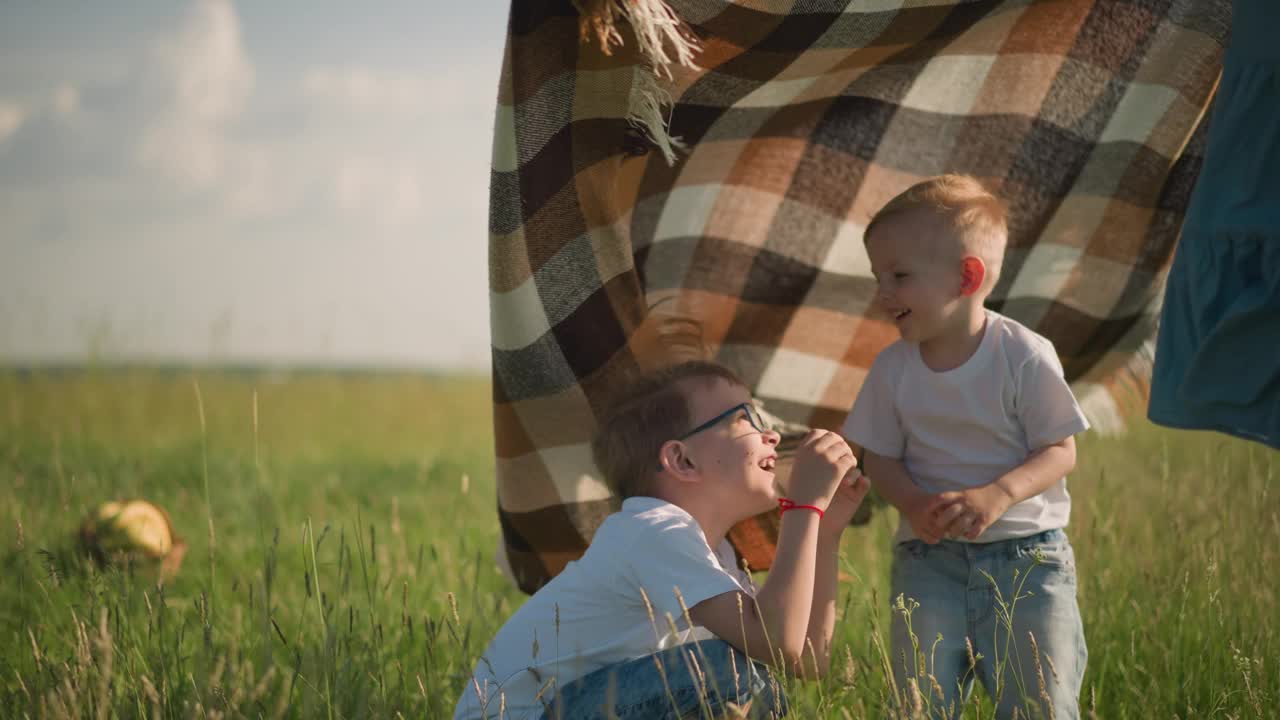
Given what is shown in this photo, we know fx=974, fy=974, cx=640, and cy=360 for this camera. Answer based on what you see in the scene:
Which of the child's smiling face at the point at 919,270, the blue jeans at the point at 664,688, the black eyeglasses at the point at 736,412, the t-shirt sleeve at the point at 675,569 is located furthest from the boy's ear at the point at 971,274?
the blue jeans at the point at 664,688

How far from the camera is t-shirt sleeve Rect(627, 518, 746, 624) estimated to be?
1928 mm

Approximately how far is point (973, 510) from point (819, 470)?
0.38 m

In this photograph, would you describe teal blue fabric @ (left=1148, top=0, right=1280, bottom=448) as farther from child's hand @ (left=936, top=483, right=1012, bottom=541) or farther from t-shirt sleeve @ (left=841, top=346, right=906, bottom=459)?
t-shirt sleeve @ (left=841, top=346, right=906, bottom=459)

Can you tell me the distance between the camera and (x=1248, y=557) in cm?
305

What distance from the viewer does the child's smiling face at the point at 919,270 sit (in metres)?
2.25

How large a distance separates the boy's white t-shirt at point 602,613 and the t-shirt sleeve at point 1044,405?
2.59 feet

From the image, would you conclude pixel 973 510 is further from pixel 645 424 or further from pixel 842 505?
pixel 645 424

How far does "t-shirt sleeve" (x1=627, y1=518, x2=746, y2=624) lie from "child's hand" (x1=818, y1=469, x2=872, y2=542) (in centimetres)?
38

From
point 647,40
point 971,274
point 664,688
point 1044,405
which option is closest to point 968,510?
point 1044,405

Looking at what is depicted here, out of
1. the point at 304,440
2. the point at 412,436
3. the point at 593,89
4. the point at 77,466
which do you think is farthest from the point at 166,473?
the point at 593,89

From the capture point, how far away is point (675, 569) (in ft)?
6.41

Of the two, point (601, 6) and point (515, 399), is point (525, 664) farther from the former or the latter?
point (601, 6)

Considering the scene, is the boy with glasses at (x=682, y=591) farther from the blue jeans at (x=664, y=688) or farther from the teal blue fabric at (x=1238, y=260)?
the teal blue fabric at (x=1238, y=260)

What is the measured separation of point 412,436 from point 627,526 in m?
8.56
